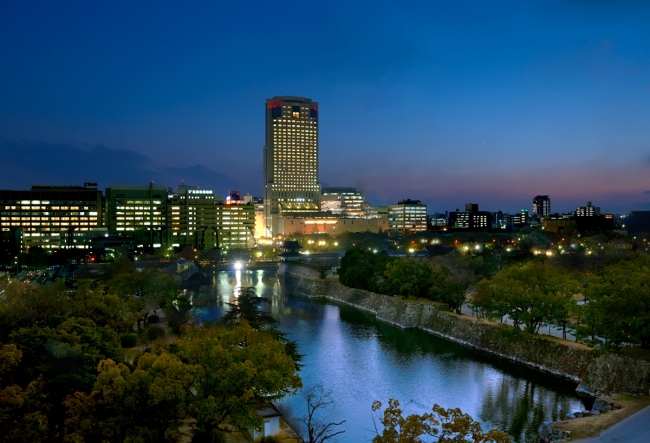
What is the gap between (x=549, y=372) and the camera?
19.5 metres

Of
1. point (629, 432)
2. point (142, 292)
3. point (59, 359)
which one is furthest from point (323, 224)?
point (629, 432)

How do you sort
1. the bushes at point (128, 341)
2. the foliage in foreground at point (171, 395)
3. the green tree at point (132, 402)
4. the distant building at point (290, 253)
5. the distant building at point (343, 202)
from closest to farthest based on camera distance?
1. the green tree at point (132, 402)
2. the foliage in foreground at point (171, 395)
3. the bushes at point (128, 341)
4. the distant building at point (290, 253)
5. the distant building at point (343, 202)

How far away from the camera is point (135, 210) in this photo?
83.9 meters

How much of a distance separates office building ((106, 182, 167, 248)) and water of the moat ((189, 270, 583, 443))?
2291 inches

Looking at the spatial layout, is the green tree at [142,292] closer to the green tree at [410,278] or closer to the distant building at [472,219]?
the green tree at [410,278]

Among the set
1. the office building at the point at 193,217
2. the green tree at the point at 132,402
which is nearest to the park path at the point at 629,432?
the green tree at the point at 132,402

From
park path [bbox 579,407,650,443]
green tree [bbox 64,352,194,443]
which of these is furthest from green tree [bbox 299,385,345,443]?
park path [bbox 579,407,650,443]

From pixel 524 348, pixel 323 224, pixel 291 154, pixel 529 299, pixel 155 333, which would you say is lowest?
pixel 524 348

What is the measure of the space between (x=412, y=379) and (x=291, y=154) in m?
98.1

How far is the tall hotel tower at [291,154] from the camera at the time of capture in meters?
113

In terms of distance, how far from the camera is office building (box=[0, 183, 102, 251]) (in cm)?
7438

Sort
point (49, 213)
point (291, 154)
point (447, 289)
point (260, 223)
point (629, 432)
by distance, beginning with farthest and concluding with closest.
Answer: point (291, 154) < point (260, 223) < point (49, 213) < point (447, 289) < point (629, 432)

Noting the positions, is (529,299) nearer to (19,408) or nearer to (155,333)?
(155,333)

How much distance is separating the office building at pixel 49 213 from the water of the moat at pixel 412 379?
55784 mm
